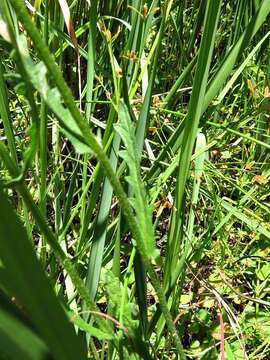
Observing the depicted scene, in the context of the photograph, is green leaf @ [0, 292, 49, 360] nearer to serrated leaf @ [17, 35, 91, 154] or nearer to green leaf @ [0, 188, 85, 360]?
green leaf @ [0, 188, 85, 360]

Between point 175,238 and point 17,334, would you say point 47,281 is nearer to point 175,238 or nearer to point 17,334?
point 17,334

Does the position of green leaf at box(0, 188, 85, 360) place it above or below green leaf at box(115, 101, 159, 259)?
above

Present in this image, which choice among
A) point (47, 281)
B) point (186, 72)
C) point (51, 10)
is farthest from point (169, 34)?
point (47, 281)

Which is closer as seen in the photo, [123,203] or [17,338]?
[17,338]

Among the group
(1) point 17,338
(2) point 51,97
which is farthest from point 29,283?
(2) point 51,97

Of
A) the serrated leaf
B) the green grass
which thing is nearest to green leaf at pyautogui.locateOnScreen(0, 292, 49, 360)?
the green grass

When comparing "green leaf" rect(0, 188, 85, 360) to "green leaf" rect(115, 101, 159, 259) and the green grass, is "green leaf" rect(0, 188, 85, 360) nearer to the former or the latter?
the green grass

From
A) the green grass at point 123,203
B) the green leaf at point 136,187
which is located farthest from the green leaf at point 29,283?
the green leaf at point 136,187

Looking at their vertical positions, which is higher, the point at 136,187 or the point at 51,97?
the point at 51,97

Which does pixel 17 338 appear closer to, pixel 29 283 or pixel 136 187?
pixel 29 283

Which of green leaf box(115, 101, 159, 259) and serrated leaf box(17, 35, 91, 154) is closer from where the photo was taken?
serrated leaf box(17, 35, 91, 154)
